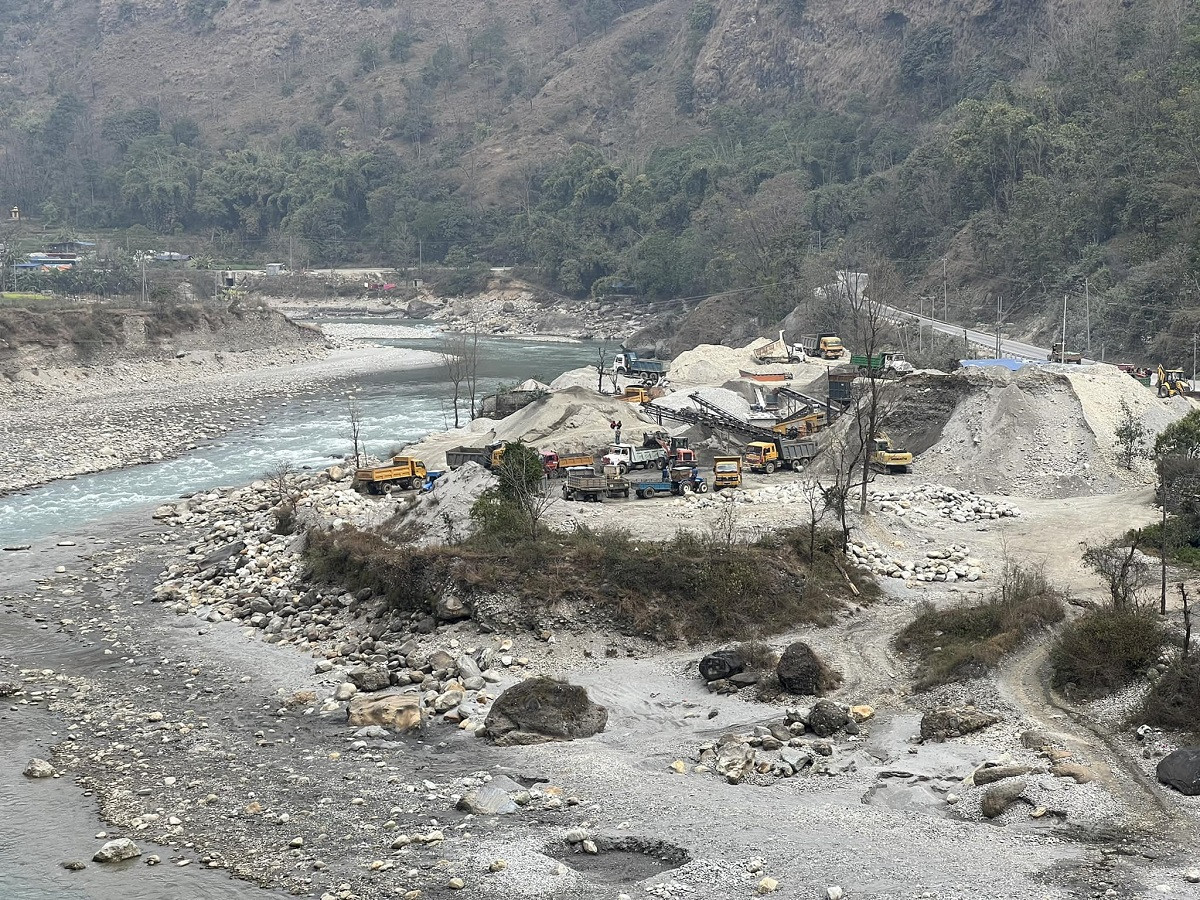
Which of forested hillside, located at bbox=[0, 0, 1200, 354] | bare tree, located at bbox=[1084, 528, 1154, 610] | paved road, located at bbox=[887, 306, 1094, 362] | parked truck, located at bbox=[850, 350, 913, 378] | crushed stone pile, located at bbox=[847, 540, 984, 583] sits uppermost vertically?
forested hillside, located at bbox=[0, 0, 1200, 354]

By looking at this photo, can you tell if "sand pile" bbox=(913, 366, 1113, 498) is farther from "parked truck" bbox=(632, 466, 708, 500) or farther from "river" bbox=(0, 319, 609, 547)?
"river" bbox=(0, 319, 609, 547)

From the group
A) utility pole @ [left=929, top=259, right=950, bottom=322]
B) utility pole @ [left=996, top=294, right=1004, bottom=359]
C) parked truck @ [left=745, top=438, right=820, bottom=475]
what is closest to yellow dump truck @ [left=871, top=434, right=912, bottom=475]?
parked truck @ [left=745, top=438, right=820, bottom=475]

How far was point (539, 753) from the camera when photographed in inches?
963

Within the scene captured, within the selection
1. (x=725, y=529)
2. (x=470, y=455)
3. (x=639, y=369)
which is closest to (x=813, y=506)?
(x=725, y=529)

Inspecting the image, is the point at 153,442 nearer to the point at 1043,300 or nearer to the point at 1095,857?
the point at 1095,857

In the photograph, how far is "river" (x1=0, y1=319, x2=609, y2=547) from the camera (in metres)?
47.2

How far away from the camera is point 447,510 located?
120 ft

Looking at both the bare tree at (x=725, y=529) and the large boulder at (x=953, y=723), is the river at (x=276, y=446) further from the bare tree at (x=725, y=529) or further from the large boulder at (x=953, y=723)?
the large boulder at (x=953, y=723)

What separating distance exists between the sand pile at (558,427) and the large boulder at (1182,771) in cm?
2767

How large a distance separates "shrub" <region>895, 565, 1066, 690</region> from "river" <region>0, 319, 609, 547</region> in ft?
92.2

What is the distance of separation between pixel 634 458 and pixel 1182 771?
2462 centimetres

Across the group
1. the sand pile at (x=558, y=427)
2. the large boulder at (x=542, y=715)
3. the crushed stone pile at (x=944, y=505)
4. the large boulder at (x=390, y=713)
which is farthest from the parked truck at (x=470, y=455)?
the large boulder at (x=542, y=715)

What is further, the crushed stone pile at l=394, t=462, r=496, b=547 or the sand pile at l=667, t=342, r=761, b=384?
the sand pile at l=667, t=342, r=761, b=384

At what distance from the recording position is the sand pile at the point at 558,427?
159 feet
